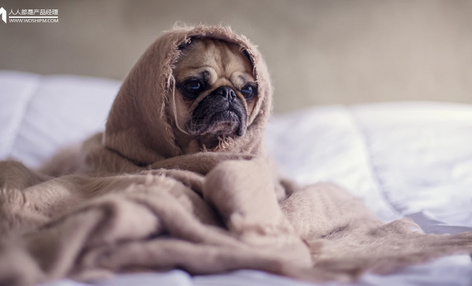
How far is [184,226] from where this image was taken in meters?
0.68

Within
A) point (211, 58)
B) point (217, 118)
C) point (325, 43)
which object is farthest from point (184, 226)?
point (325, 43)

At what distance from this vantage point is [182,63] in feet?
3.95

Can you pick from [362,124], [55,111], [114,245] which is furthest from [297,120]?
[114,245]

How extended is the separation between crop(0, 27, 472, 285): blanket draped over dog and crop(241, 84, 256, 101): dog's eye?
0.58ft

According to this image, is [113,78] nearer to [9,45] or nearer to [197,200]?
[9,45]

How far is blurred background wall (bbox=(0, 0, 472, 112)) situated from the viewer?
7.64 feet

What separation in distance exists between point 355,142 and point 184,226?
4.08ft

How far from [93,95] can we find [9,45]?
26.0 inches

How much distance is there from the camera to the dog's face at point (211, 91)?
3.80ft

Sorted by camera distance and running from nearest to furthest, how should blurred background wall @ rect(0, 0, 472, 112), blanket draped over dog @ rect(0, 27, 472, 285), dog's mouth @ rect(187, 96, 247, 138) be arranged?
1. blanket draped over dog @ rect(0, 27, 472, 285)
2. dog's mouth @ rect(187, 96, 247, 138)
3. blurred background wall @ rect(0, 0, 472, 112)

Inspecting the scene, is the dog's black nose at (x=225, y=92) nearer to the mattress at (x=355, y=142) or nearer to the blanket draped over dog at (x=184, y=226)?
the blanket draped over dog at (x=184, y=226)

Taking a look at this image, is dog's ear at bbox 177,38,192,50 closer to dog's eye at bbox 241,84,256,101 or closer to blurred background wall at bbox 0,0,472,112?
dog's eye at bbox 241,84,256,101

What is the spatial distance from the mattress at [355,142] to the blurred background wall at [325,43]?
0.99ft

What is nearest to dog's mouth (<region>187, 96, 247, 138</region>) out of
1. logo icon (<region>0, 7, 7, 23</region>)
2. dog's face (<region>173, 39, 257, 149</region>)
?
dog's face (<region>173, 39, 257, 149</region>)
